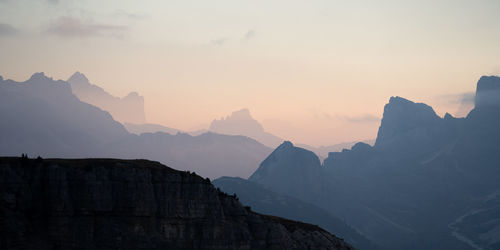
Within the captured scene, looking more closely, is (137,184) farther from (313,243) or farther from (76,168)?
(313,243)

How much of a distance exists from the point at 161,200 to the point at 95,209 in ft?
48.0

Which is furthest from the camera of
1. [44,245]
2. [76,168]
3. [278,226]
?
[278,226]

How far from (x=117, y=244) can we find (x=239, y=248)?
99.0ft

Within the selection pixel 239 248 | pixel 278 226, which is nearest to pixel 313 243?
pixel 278 226

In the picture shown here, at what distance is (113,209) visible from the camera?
14150cm

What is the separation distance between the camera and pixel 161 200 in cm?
14775

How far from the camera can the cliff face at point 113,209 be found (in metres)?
132

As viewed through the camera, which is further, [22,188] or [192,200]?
[192,200]

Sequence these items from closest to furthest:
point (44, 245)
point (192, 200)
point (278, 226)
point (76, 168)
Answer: point (44, 245) → point (76, 168) → point (192, 200) → point (278, 226)

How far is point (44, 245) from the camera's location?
13112 centimetres

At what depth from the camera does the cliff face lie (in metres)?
132

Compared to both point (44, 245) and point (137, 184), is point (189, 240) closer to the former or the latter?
point (137, 184)

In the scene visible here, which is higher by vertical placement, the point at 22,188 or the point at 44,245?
the point at 22,188

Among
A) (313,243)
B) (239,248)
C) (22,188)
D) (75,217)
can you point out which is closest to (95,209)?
(75,217)
